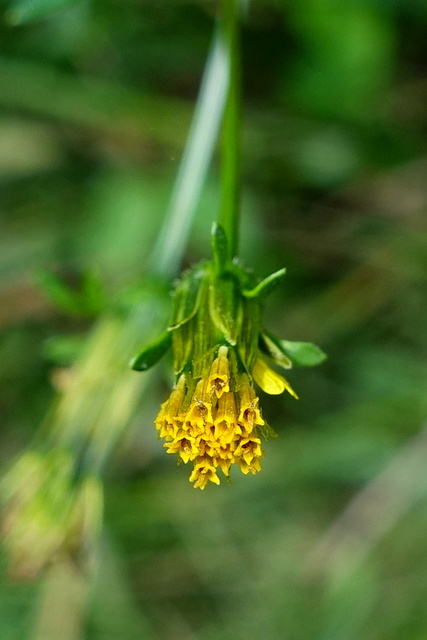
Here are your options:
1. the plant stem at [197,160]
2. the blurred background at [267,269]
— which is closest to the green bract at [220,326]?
the plant stem at [197,160]

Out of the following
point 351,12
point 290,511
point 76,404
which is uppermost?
point 351,12

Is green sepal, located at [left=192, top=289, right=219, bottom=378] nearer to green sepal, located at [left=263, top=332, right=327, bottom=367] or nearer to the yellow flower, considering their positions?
the yellow flower

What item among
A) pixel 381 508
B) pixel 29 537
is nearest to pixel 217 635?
pixel 381 508

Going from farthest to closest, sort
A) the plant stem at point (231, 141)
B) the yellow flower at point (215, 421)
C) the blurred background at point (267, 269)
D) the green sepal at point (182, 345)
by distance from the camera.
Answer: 1. the blurred background at point (267, 269)
2. the plant stem at point (231, 141)
3. the green sepal at point (182, 345)
4. the yellow flower at point (215, 421)

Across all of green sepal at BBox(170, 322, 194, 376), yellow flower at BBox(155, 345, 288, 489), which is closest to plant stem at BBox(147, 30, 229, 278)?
green sepal at BBox(170, 322, 194, 376)

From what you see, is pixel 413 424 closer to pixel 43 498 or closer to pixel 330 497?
pixel 330 497

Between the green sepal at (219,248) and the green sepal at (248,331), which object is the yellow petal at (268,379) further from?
the green sepal at (219,248)

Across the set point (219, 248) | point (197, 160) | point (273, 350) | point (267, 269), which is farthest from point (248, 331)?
point (267, 269)
